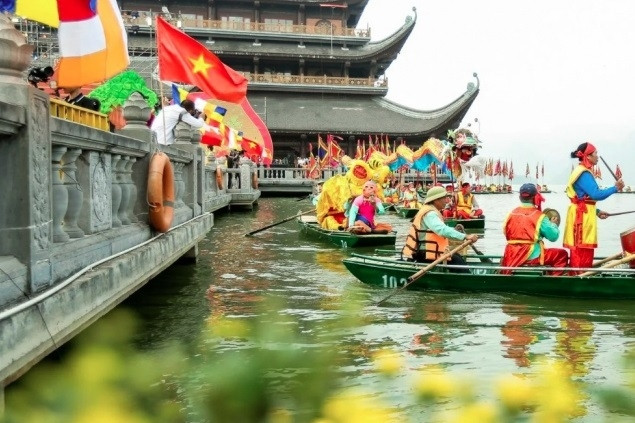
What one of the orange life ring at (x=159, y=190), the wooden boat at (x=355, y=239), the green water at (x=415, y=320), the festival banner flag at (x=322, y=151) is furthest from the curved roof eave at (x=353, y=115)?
the orange life ring at (x=159, y=190)

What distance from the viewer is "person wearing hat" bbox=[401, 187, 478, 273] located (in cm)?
860

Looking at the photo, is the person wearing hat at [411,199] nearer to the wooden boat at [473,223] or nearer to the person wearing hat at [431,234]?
the wooden boat at [473,223]

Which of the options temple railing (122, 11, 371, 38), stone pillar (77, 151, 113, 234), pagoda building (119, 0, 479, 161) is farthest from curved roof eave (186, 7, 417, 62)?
stone pillar (77, 151, 113, 234)

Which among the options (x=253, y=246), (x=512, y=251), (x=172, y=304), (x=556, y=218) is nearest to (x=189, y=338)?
(x=172, y=304)

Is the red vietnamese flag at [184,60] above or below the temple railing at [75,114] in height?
above

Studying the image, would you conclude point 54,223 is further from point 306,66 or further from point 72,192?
point 306,66

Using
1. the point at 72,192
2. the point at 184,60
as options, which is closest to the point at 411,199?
the point at 184,60

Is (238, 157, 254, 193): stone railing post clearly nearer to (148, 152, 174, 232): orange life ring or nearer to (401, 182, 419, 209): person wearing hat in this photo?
(401, 182, 419, 209): person wearing hat

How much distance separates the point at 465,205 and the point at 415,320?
42.8 ft

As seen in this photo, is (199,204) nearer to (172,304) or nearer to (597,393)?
(172,304)

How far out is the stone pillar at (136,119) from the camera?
751cm

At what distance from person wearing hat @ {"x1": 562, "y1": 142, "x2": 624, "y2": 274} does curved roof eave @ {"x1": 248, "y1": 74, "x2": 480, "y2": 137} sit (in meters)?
32.2

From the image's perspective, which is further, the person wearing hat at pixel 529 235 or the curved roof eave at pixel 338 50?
the curved roof eave at pixel 338 50

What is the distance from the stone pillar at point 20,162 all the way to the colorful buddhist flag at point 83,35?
73.7 inches
